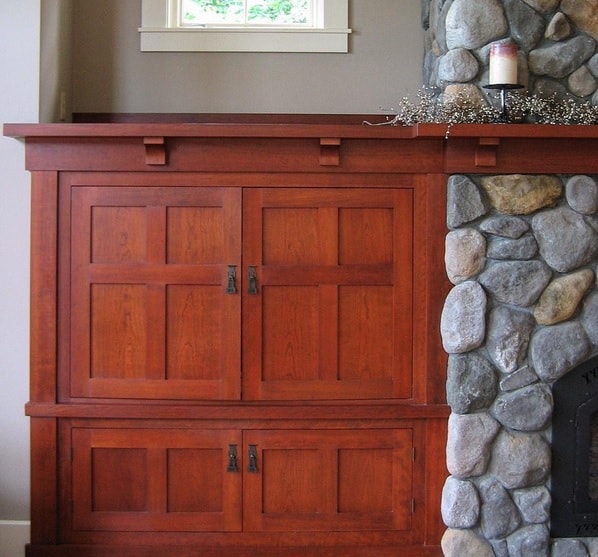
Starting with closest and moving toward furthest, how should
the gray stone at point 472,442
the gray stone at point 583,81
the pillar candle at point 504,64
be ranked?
1. the pillar candle at point 504,64
2. the gray stone at point 472,442
3. the gray stone at point 583,81

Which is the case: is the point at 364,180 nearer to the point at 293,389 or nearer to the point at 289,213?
the point at 289,213

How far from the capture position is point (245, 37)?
12.5ft

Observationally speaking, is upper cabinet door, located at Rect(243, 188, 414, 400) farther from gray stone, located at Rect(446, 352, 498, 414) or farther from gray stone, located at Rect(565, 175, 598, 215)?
gray stone, located at Rect(565, 175, 598, 215)

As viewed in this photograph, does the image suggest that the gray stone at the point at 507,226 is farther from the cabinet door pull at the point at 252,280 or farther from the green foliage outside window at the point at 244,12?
the green foliage outside window at the point at 244,12

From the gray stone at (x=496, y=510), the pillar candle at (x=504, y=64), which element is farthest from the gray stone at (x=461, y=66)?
the gray stone at (x=496, y=510)

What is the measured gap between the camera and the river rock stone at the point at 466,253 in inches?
124

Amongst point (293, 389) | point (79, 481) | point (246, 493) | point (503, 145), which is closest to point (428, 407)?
point (293, 389)

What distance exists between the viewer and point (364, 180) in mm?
3213

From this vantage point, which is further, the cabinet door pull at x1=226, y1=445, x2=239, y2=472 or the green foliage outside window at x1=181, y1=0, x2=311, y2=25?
the green foliage outside window at x1=181, y1=0, x2=311, y2=25

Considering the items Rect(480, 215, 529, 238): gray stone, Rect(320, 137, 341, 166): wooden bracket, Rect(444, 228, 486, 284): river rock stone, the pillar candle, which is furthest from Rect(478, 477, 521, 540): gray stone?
the pillar candle

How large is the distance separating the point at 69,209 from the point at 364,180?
116 cm

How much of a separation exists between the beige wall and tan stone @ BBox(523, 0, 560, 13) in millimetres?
680

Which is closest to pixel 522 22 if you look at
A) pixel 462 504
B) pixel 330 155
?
pixel 330 155

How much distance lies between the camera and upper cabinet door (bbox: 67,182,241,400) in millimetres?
3211
